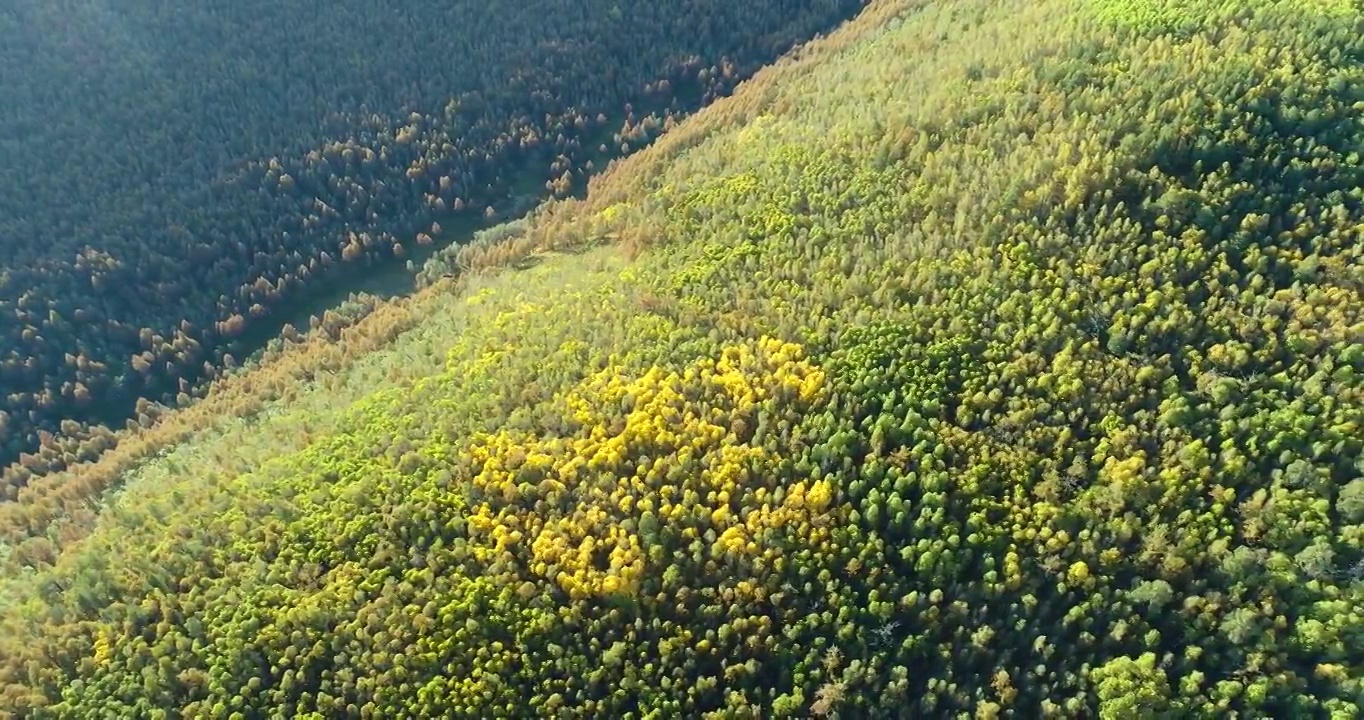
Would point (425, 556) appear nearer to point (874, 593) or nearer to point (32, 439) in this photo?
point (874, 593)

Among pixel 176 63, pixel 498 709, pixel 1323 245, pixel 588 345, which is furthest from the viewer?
pixel 176 63

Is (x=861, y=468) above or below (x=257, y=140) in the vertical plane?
below

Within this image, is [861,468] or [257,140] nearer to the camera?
[861,468]

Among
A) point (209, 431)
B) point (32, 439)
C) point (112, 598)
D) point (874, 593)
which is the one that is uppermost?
point (32, 439)

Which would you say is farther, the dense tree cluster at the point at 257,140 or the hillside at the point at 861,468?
the dense tree cluster at the point at 257,140

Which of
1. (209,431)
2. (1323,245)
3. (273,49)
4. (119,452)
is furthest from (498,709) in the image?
(273,49)
